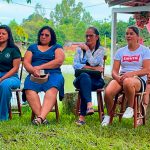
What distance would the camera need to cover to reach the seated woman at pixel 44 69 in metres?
4.75

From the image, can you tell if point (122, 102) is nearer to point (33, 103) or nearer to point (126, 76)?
point (126, 76)

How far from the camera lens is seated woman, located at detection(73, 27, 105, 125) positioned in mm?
4785

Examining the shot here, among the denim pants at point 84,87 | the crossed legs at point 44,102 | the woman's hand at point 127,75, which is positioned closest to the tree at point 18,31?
the crossed legs at point 44,102

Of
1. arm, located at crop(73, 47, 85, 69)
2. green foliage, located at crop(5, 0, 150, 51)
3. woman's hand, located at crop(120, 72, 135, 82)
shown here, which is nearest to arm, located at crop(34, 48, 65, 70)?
arm, located at crop(73, 47, 85, 69)

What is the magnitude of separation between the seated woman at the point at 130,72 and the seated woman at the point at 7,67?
3.73ft

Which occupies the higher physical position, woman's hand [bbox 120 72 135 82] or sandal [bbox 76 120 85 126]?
woman's hand [bbox 120 72 135 82]

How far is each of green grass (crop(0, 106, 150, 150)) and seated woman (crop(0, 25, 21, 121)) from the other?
242mm

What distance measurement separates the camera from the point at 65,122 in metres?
4.89

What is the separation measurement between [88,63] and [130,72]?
1.82 feet

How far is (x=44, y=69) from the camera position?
500 cm

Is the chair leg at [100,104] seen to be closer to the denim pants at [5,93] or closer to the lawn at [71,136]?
the lawn at [71,136]

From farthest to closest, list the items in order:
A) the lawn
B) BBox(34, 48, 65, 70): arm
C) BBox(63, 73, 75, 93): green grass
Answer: BBox(63, 73, 75, 93): green grass < BBox(34, 48, 65, 70): arm < the lawn

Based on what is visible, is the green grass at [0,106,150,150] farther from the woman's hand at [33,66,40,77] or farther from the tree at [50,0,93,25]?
the tree at [50,0,93,25]

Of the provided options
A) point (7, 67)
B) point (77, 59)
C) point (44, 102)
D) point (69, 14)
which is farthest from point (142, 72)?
point (69, 14)
